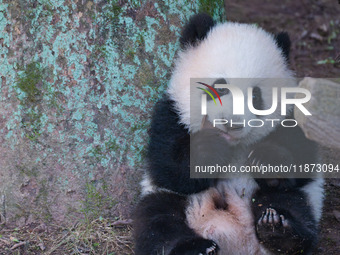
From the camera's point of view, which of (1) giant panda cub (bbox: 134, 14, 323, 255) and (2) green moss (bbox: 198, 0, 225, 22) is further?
(2) green moss (bbox: 198, 0, 225, 22)

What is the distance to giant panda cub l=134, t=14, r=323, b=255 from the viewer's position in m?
2.84

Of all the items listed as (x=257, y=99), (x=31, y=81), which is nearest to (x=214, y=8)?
(x=257, y=99)

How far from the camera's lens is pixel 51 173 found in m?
3.26

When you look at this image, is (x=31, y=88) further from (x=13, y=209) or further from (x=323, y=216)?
(x=323, y=216)

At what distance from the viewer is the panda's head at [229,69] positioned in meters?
2.83

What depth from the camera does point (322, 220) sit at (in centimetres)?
366

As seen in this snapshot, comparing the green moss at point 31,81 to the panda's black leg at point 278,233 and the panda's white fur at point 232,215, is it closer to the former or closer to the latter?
the panda's white fur at point 232,215

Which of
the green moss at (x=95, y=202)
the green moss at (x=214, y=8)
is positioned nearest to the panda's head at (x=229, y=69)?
the green moss at (x=214, y=8)

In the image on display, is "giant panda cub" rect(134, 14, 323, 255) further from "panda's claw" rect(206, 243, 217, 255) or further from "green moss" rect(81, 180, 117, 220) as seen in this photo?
"green moss" rect(81, 180, 117, 220)

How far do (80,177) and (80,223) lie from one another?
13.9 inches

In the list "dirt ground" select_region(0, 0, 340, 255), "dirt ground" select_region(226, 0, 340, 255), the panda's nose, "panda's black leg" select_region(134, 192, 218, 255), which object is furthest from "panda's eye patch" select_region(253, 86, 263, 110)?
"dirt ground" select_region(226, 0, 340, 255)

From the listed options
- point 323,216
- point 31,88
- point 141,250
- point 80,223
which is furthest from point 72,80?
point 323,216

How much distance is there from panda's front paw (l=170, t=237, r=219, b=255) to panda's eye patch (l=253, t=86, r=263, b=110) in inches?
36.9

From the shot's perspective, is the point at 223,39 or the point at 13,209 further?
the point at 13,209
